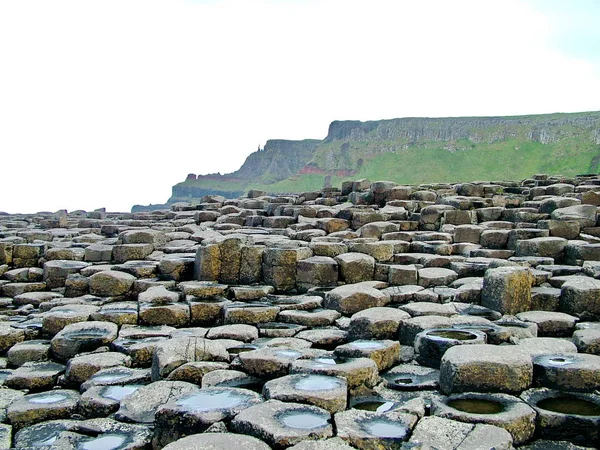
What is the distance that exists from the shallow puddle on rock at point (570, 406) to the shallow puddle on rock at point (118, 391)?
183 inches

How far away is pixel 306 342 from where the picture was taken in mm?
8180

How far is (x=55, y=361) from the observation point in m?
8.35

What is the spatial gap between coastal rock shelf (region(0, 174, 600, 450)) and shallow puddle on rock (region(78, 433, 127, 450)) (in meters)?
0.02

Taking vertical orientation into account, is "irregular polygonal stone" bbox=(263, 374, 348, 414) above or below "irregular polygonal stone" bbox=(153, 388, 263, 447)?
above

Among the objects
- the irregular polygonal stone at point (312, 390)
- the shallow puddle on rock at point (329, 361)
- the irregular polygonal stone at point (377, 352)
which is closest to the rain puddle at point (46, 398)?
the irregular polygonal stone at point (312, 390)

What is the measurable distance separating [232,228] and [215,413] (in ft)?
47.8

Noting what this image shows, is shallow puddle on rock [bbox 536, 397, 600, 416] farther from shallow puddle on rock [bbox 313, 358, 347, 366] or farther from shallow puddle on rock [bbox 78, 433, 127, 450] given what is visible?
shallow puddle on rock [bbox 78, 433, 127, 450]

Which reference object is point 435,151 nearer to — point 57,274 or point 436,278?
point 436,278

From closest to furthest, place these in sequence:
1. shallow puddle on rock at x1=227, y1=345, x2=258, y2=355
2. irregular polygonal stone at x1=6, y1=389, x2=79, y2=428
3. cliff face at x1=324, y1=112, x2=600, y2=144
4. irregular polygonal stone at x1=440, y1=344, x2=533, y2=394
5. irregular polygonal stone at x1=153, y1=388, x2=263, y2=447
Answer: irregular polygonal stone at x1=153, y1=388, x2=263, y2=447, irregular polygonal stone at x1=440, y1=344, x2=533, y2=394, irregular polygonal stone at x1=6, y1=389, x2=79, y2=428, shallow puddle on rock at x1=227, y1=345, x2=258, y2=355, cliff face at x1=324, y1=112, x2=600, y2=144

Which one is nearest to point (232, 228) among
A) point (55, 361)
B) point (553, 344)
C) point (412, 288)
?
point (412, 288)

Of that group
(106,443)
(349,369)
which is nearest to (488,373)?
(349,369)

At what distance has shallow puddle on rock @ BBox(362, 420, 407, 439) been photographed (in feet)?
16.5

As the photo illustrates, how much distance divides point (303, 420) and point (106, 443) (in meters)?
1.99

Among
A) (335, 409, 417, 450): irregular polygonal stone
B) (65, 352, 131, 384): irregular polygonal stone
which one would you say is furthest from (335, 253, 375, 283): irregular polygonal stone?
(335, 409, 417, 450): irregular polygonal stone
